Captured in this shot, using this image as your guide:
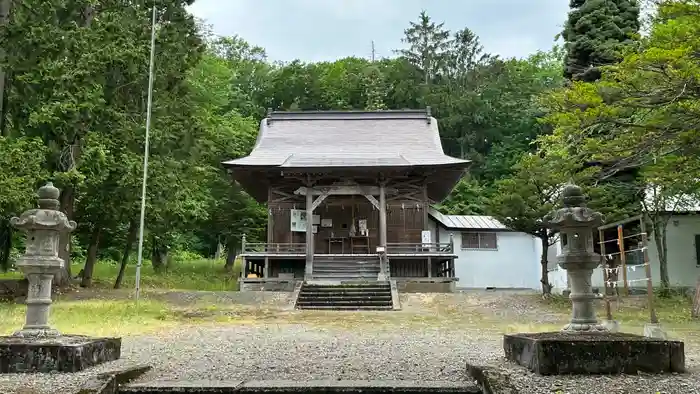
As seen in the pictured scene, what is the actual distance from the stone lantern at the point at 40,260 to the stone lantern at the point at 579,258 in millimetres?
5102

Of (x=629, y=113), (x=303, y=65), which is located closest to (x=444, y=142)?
(x=303, y=65)

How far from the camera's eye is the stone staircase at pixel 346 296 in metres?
14.3

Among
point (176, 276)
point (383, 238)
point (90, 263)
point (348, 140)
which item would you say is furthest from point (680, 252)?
point (176, 276)

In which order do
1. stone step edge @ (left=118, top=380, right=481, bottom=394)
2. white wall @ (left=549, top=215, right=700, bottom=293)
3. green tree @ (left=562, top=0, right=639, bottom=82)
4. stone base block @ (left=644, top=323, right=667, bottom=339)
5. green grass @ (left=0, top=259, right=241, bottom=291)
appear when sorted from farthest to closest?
green grass @ (left=0, top=259, right=241, bottom=291) → white wall @ (left=549, top=215, right=700, bottom=293) → green tree @ (left=562, top=0, right=639, bottom=82) → stone base block @ (left=644, top=323, right=667, bottom=339) → stone step edge @ (left=118, top=380, right=481, bottom=394)

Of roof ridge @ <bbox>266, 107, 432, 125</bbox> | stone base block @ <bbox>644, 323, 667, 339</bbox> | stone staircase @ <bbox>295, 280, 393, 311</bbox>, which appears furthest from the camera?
roof ridge @ <bbox>266, 107, 432, 125</bbox>

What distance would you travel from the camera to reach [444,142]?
38.6 meters

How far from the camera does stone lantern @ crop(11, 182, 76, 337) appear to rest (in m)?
5.71

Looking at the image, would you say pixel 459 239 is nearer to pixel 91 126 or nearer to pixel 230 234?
pixel 230 234

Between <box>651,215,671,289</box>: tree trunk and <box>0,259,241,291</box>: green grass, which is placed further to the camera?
<box>0,259,241,291</box>: green grass

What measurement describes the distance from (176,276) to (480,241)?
41.7ft

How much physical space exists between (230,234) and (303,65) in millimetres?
19517

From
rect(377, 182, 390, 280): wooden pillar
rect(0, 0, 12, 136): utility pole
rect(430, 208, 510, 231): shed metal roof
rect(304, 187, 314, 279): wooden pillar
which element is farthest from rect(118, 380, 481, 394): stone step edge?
→ rect(430, 208, 510, 231): shed metal roof

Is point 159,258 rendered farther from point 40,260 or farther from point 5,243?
point 40,260

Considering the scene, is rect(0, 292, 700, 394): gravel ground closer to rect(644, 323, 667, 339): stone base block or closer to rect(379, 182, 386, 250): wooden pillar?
rect(644, 323, 667, 339): stone base block
